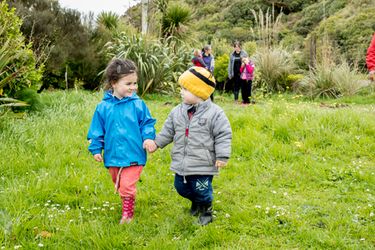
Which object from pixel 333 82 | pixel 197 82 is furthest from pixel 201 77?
pixel 333 82

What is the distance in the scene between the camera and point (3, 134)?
17.2ft

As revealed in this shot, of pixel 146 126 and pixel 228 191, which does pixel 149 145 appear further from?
pixel 228 191

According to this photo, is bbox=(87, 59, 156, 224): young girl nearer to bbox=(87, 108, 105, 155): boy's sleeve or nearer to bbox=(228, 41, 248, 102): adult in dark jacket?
bbox=(87, 108, 105, 155): boy's sleeve

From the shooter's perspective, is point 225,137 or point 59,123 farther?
point 59,123

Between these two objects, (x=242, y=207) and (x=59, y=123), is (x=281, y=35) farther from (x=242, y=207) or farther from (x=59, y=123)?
(x=242, y=207)

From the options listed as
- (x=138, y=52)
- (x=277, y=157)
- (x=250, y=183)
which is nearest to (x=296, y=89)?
(x=138, y=52)

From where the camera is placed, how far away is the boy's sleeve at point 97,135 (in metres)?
3.40

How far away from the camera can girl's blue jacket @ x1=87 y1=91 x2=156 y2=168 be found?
11.0ft

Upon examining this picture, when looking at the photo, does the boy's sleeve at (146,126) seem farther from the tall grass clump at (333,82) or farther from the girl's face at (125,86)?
the tall grass clump at (333,82)

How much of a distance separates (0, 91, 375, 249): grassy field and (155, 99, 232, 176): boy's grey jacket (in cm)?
49

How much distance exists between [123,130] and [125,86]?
341 mm

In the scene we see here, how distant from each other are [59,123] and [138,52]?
506cm

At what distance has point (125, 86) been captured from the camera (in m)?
3.35

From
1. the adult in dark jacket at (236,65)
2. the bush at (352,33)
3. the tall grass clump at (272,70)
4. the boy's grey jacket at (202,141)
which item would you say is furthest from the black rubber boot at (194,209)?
the bush at (352,33)
